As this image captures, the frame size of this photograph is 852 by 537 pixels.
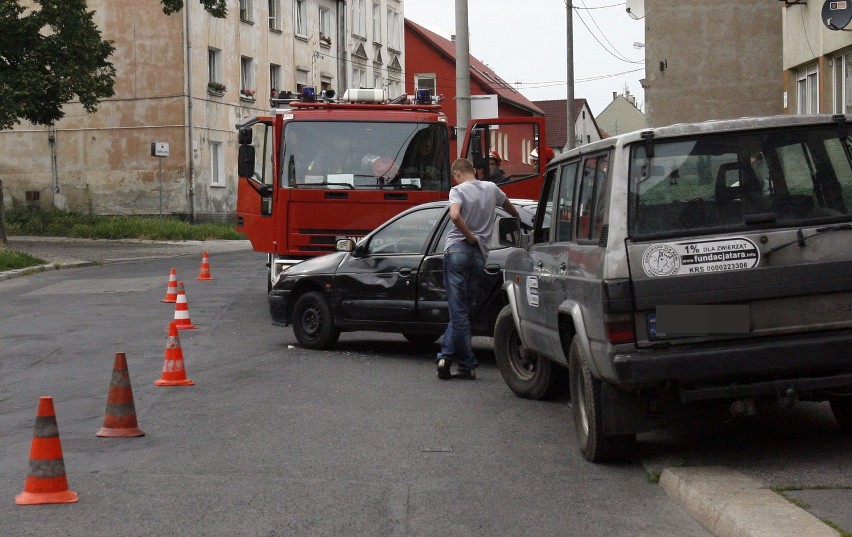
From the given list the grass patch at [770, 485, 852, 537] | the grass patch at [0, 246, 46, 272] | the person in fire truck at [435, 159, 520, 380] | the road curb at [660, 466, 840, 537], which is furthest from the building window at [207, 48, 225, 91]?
the grass patch at [770, 485, 852, 537]

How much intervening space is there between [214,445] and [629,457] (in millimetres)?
2566

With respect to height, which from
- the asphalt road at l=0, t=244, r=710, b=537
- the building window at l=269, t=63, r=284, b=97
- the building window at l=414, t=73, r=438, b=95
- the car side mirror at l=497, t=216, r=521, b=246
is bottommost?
the asphalt road at l=0, t=244, r=710, b=537

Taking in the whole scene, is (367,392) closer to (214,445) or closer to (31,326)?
(214,445)

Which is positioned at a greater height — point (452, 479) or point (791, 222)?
point (791, 222)

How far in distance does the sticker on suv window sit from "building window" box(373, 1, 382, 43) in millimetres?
53730

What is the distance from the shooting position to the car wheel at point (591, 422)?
671 cm

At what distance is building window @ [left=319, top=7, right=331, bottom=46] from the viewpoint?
5253cm

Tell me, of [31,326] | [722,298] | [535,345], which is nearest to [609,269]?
[722,298]

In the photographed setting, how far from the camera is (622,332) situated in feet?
20.4

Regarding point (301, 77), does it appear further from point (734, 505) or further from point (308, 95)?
point (734, 505)

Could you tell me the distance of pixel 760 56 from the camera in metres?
33.2

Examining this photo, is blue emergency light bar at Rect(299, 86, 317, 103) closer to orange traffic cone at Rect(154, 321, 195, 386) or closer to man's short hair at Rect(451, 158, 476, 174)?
man's short hair at Rect(451, 158, 476, 174)

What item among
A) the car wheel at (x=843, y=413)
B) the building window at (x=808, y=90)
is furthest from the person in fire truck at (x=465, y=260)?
the building window at (x=808, y=90)

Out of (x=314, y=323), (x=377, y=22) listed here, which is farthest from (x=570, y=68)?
(x=314, y=323)
